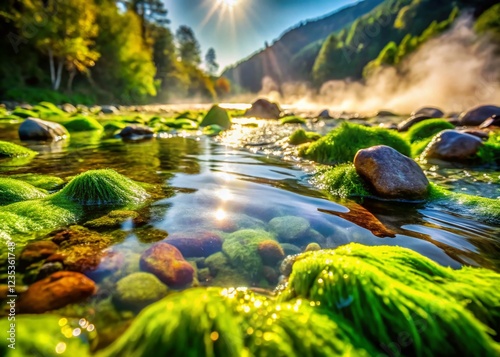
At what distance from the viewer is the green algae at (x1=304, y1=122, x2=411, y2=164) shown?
6.14 m

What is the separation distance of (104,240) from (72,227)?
44cm

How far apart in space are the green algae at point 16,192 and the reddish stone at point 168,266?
1983mm

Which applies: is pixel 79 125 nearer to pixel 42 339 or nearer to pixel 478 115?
pixel 42 339

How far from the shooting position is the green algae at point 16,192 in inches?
119

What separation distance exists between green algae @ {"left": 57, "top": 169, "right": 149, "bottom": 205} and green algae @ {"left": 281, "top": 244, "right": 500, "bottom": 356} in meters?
2.24

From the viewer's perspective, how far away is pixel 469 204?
341 centimetres

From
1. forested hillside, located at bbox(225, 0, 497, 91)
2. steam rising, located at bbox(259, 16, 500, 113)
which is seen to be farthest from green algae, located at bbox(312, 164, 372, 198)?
forested hillside, located at bbox(225, 0, 497, 91)

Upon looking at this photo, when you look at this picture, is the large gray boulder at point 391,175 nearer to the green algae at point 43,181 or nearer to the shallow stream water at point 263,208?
the shallow stream water at point 263,208

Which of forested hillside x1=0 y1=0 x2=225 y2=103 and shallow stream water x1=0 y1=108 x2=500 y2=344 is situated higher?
forested hillside x1=0 y1=0 x2=225 y2=103

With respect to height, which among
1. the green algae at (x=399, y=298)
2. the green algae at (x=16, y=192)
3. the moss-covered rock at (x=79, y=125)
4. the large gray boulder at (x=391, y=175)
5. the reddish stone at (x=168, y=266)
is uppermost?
the large gray boulder at (x=391, y=175)

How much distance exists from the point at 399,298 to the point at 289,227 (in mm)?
1240

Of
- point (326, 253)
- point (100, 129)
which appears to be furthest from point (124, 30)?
point (326, 253)

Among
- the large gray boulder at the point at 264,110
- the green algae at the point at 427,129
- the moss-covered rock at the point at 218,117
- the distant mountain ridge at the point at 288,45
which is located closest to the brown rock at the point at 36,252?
the green algae at the point at 427,129

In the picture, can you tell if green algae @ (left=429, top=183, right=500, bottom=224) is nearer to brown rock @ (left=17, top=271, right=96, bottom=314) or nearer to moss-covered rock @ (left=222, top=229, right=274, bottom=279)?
moss-covered rock @ (left=222, top=229, right=274, bottom=279)
